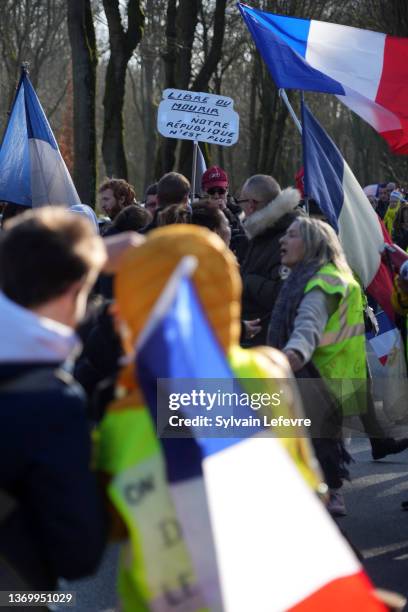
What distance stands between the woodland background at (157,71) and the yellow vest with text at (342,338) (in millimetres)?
9171

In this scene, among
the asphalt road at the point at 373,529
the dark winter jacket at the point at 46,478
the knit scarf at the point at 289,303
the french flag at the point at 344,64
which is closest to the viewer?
the dark winter jacket at the point at 46,478

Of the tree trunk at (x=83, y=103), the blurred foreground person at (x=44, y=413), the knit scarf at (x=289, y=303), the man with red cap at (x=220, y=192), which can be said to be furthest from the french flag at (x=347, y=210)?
the tree trunk at (x=83, y=103)

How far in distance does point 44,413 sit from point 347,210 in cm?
540

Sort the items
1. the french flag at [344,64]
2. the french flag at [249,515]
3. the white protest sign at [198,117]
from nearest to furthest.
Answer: the french flag at [249,515], the french flag at [344,64], the white protest sign at [198,117]

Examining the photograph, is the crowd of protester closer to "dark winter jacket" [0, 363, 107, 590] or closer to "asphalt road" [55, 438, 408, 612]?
"dark winter jacket" [0, 363, 107, 590]

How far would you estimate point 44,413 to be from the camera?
235cm

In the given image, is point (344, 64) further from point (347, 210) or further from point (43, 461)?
point (43, 461)

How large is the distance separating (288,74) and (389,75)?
2.82ft

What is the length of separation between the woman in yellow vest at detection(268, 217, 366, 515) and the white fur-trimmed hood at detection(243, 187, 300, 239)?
0.91 m

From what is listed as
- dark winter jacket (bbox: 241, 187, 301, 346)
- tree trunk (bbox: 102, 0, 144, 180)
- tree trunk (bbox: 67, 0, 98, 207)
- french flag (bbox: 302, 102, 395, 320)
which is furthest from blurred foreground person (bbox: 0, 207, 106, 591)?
tree trunk (bbox: 102, 0, 144, 180)

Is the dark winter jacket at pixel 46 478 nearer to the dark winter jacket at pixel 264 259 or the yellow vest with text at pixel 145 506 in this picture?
the yellow vest with text at pixel 145 506

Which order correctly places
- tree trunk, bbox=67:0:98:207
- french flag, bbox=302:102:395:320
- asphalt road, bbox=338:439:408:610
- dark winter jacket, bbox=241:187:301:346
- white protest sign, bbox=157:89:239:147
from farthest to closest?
1. tree trunk, bbox=67:0:98:207
2. white protest sign, bbox=157:89:239:147
3. french flag, bbox=302:102:395:320
4. dark winter jacket, bbox=241:187:301:346
5. asphalt road, bbox=338:439:408:610

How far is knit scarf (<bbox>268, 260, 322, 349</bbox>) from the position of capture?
5488 millimetres

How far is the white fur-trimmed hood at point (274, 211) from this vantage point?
6.50 metres
